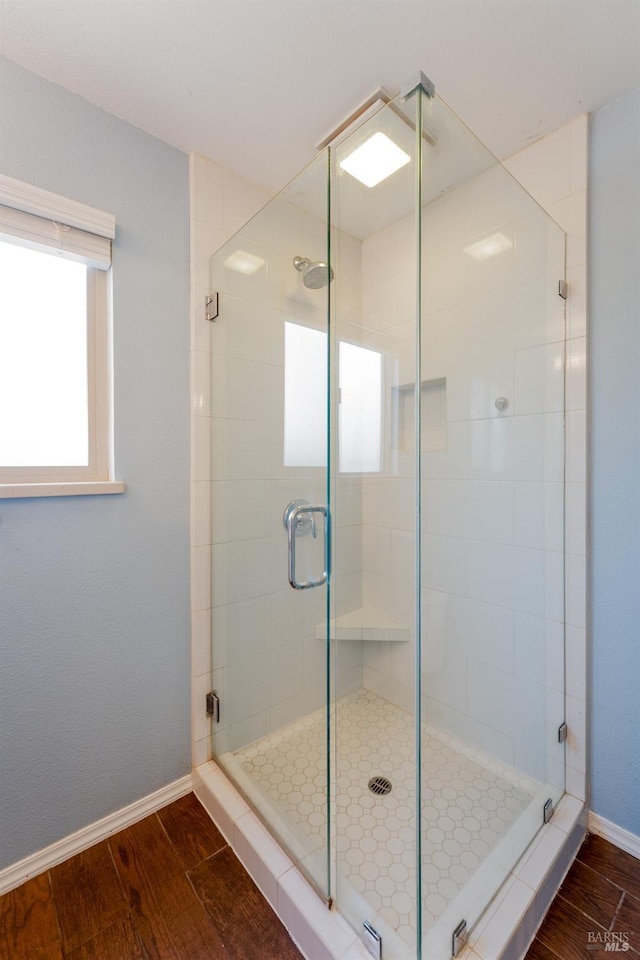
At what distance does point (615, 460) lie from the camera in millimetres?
1299

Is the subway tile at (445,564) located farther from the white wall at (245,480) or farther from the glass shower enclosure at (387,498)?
the white wall at (245,480)

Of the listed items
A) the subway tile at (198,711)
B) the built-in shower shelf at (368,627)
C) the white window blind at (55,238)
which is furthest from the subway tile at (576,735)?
the white window blind at (55,238)

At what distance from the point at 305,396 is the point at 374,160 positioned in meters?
0.81

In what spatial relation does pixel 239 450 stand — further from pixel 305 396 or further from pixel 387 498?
pixel 387 498

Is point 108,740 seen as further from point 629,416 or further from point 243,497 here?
point 629,416

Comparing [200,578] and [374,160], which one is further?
[200,578]

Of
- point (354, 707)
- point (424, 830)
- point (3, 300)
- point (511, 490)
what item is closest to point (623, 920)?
point (424, 830)

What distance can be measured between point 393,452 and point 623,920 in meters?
1.45

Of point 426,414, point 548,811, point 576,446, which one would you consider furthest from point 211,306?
point 548,811

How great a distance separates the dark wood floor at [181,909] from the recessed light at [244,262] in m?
2.03

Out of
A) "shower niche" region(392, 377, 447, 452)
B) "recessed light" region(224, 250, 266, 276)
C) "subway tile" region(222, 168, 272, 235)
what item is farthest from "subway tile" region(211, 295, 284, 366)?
"shower niche" region(392, 377, 447, 452)

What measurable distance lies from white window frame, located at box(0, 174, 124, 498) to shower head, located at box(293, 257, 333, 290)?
64 cm

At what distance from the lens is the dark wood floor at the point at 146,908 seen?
1.01m
